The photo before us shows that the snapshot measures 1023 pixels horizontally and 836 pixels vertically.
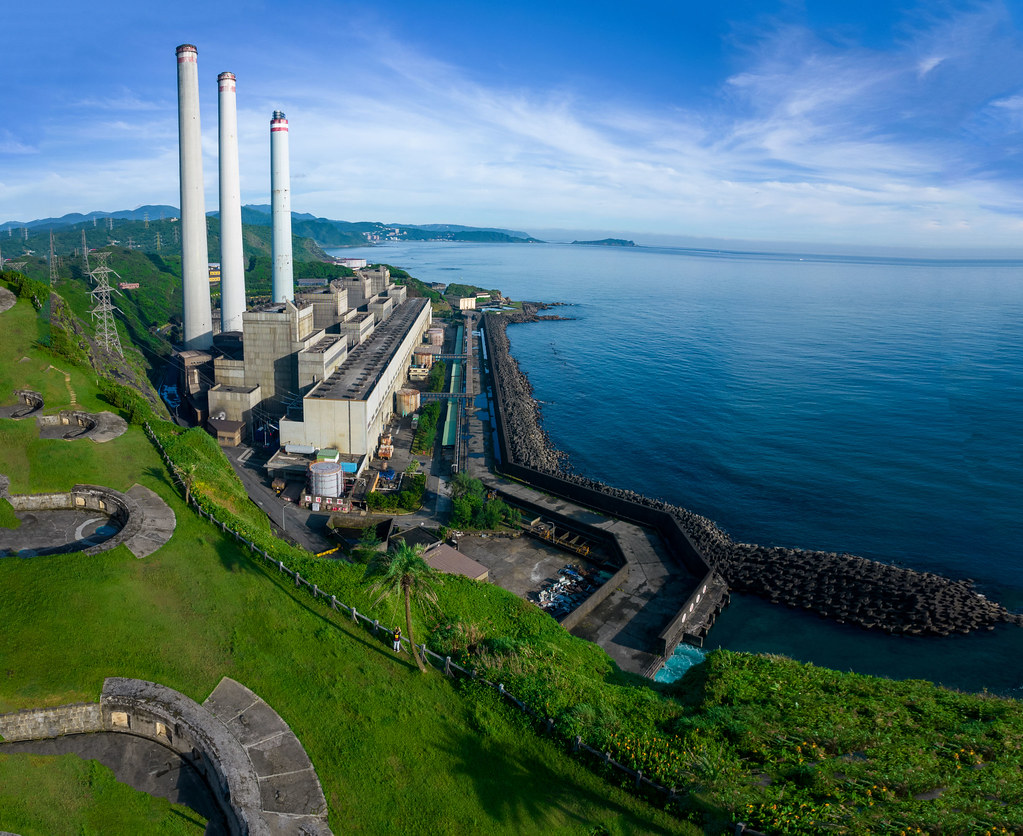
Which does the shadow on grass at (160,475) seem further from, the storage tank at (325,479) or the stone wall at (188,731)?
the stone wall at (188,731)

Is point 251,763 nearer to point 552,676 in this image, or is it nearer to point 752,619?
point 552,676

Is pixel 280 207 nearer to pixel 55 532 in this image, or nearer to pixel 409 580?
pixel 55 532

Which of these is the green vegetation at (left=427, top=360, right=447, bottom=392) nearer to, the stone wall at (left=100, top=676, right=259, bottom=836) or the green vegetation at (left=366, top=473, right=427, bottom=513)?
the green vegetation at (left=366, top=473, right=427, bottom=513)

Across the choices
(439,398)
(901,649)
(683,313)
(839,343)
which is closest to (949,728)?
(901,649)

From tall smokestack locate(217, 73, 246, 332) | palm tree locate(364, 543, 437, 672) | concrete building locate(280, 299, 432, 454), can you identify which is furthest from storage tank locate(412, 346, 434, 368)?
palm tree locate(364, 543, 437, 672)

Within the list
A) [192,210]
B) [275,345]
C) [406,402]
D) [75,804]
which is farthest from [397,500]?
[192,210]

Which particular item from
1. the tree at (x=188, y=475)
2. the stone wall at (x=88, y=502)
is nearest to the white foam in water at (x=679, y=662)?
the tree at (x=188, y=475)
